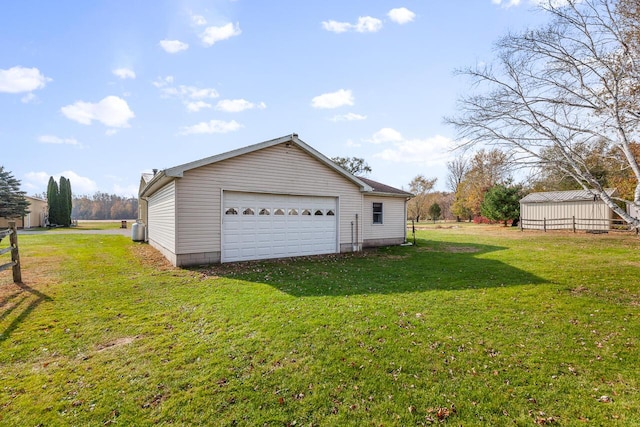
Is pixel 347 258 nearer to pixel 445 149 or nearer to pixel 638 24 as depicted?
pixel 445 149

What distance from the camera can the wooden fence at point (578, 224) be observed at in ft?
71.0

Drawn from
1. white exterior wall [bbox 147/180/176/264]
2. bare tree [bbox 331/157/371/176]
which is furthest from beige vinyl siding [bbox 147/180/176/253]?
bare tree [bbox 331/157/371/176]

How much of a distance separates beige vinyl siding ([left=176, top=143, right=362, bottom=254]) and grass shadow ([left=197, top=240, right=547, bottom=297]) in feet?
4.35

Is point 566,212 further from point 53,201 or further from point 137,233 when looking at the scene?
point 53,201

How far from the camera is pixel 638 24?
21.6ft

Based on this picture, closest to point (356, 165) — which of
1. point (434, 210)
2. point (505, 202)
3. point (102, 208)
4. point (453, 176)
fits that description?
point (505, 202)

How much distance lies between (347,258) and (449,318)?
6730 millimetres

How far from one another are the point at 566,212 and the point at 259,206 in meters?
26.5

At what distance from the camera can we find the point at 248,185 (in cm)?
1075

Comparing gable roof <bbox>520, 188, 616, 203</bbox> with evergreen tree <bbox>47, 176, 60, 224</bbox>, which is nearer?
gable roof <bbox>520, 188, 616, 203</bbox>

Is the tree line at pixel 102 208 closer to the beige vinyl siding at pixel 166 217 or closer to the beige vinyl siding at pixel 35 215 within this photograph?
the beige vinyl siding at pixel 35 215

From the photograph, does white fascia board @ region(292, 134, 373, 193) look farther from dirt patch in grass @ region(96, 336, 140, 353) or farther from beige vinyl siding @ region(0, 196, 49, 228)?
beige vinyl siding @ region(0, 196, 49, 228)

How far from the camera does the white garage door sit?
34.6 feet

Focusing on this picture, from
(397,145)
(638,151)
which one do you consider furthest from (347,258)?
(397,145)
